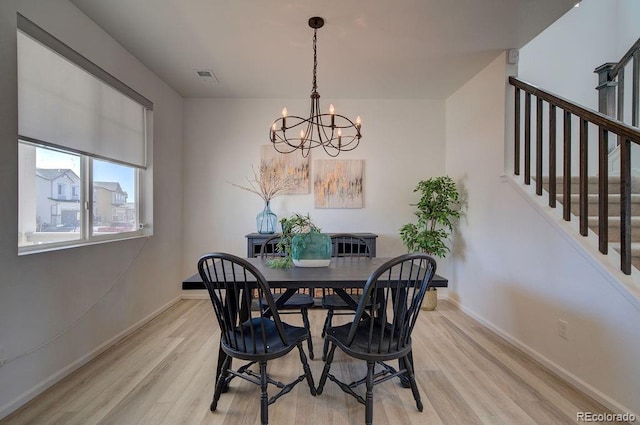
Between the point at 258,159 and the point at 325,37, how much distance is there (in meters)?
1.80

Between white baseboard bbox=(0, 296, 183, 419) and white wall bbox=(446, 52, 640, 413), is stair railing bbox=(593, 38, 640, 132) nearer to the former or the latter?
white wall bbox=(446, 52, 640, 413)

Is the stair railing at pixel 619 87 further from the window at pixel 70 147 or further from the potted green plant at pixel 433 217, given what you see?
the window at pixel 70 147

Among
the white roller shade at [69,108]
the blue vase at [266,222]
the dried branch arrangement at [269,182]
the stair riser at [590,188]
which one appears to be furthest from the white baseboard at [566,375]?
the white roller shade at [69,108]

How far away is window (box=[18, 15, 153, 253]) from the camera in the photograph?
180 cm

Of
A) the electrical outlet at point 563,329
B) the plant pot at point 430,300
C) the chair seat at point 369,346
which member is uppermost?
the chair seat at point 369,346

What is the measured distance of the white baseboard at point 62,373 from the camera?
1668 mm

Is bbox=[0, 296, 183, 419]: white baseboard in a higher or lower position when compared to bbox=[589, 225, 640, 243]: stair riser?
lower

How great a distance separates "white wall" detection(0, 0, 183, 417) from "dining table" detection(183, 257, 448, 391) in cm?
90

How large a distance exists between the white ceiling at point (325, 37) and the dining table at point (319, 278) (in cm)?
187

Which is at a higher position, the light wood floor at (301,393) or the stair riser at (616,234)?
the stair riser at (616,234)

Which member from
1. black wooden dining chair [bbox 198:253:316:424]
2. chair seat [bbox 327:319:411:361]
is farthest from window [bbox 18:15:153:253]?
chair seat [bbox 327:319:411:361]

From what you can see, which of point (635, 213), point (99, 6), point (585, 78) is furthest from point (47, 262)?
point (585, 78)

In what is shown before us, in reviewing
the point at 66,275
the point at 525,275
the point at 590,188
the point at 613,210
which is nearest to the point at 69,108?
the point at 66,275

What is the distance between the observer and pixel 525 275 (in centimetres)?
246
